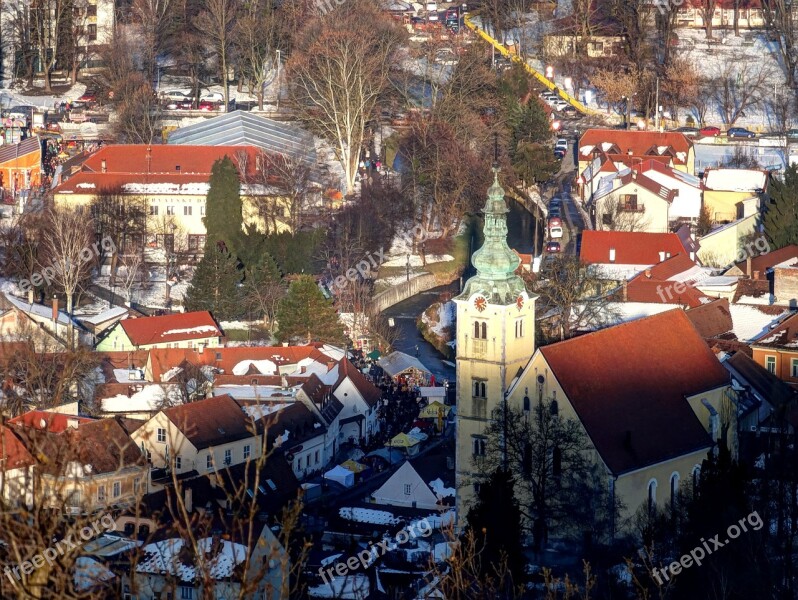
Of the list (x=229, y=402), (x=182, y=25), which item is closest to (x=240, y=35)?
(x=182, y=25)

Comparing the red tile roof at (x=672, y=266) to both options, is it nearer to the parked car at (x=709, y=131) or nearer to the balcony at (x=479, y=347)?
the balcony at (x=479, y=347)

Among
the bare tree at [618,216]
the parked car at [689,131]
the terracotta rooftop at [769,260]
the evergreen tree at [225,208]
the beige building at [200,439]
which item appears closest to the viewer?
the beige building at [200,439]

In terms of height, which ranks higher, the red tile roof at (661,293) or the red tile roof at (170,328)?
the red tile roof at (661,293)

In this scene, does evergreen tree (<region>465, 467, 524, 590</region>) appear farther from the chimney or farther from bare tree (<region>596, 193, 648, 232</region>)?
bare tree (<region>596, 193, 648, 232</region>)

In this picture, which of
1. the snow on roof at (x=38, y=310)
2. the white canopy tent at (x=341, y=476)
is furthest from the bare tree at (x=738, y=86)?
the white canopy tent at (x=341, y=476)

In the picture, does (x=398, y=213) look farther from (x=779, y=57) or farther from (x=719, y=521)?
(x=719, y=521)

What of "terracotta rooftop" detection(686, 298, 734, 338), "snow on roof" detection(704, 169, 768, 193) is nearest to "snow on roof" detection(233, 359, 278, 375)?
"terracotta rooftop" detection(686, 298, 734, 338)

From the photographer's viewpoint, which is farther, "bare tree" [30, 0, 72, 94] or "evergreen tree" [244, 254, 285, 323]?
"bare tree" [30, 0, 72, 94]
